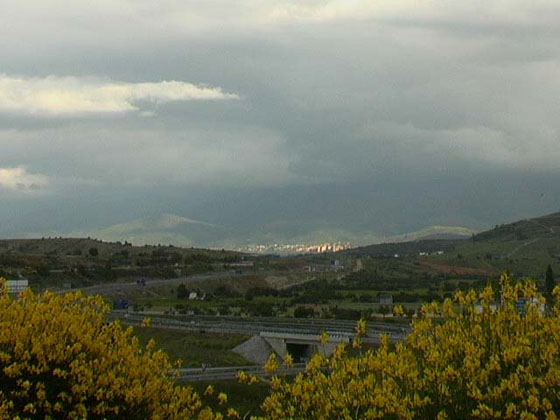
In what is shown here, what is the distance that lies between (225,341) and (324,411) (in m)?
62.3

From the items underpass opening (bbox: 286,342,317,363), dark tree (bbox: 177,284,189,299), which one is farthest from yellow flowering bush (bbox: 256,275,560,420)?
dark tree (bbox: 177,284,189,299)

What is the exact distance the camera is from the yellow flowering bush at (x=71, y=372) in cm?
1418

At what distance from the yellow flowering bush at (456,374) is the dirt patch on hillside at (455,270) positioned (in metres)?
142

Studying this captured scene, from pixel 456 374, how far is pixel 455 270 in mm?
159151

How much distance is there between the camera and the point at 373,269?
180 metres

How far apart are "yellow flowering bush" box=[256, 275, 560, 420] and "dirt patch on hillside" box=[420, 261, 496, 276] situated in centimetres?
14161

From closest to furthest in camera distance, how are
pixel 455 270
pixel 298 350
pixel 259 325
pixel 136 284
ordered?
pixel 298 350 < pixel 259 325 < pixel 136 284 < pixel 455 270

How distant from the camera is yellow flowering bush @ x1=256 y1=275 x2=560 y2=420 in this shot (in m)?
12.6

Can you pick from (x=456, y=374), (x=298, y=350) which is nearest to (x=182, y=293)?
(x=298, y=350)

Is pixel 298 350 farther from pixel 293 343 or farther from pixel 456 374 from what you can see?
pixel 456 374

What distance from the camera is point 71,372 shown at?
14391 millimetres

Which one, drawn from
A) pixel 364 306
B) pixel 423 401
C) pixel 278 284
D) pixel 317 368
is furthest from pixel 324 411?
pixel 278 284

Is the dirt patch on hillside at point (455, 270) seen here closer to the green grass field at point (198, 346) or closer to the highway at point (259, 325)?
the highway at point (259, 325)

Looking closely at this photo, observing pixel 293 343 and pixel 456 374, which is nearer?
pixel 456 374
